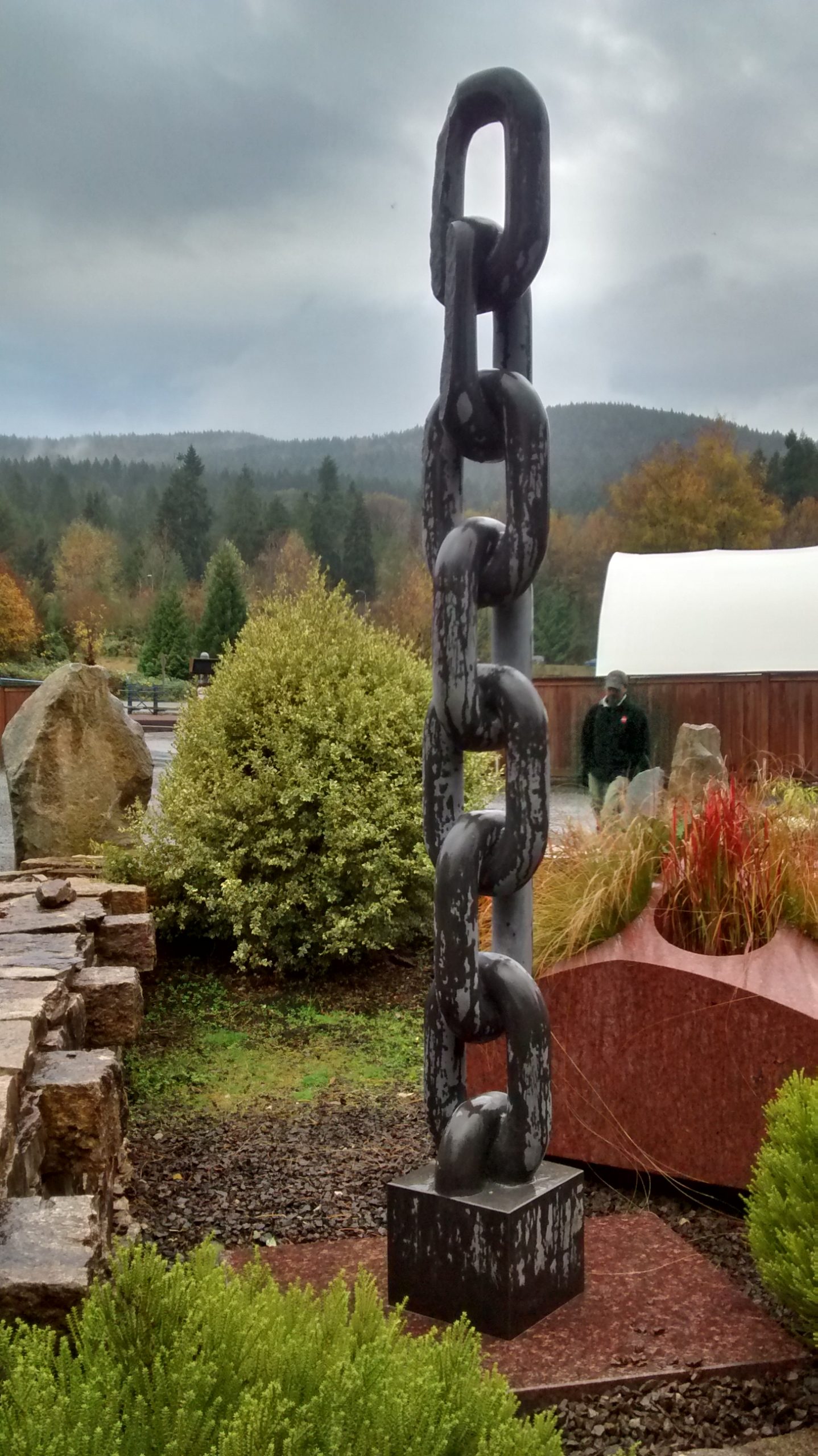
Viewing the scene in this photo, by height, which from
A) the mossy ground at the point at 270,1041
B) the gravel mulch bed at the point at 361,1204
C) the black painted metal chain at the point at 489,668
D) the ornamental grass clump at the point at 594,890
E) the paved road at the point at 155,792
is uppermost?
the black painted metal chain at the point at 489,668

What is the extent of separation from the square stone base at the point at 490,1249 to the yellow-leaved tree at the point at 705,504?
47.4 metres

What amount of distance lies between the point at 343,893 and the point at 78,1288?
187 inches

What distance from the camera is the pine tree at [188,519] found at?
78438 mm

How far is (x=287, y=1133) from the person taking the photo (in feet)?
15.2

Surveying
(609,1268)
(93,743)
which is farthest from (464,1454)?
(93,743)

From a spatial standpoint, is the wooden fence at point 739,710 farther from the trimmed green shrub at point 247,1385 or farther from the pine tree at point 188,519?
the pine tree at point 188,519

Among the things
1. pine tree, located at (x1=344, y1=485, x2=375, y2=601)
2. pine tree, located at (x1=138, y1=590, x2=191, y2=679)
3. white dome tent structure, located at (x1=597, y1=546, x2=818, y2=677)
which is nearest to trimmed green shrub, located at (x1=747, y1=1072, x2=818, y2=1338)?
white dome tent structure, located at (x1=597, y1=546, x2=818, y2=677)

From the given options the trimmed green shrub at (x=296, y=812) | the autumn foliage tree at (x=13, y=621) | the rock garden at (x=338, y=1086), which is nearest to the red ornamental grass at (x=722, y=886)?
the rock garden at (x=338, y=1086)

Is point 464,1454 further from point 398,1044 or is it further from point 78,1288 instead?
point 398,1044

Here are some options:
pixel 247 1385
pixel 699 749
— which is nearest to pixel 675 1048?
pixel 247 1385

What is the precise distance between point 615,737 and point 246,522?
70.8 metres

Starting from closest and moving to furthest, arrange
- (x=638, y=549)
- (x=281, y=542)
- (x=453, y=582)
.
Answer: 1. (x=453, y=582)
2. (x=638, y=549)
3. (x=281, y=542)

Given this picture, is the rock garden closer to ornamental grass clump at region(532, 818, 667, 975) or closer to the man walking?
ornamental grass clump at region(532, 818, 667, 975)

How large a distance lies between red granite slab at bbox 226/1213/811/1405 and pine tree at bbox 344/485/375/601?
220 feet
